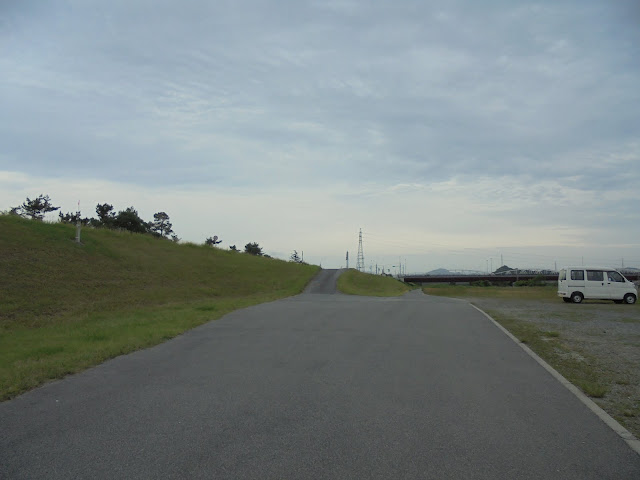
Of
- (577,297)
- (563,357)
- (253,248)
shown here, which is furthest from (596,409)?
(253,248)

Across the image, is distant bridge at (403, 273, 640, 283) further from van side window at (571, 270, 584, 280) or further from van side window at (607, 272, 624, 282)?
van side window at (571, 270, 584, 280)

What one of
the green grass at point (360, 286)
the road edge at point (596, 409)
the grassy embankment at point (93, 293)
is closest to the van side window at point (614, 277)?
the green grass at point (360, 286)

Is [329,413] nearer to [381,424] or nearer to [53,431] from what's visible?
[381,424]

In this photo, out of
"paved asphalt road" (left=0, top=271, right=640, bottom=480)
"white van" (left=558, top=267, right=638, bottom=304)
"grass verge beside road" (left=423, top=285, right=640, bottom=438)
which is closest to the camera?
"paved asphalt road" (left=0, top=271, right=640, bottom=480)

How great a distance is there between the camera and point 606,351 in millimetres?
11000

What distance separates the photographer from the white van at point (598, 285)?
2836 cm

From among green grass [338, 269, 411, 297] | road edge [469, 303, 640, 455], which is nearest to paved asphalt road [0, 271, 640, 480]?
road edge [469, 303, 640, 455]

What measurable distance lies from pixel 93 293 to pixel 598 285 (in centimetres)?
2565

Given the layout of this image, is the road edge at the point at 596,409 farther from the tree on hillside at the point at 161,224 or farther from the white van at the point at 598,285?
the tree on hillside at the point at 161,224

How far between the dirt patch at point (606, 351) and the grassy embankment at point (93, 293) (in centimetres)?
769

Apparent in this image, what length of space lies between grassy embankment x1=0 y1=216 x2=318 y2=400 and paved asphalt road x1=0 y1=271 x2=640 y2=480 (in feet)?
4.27

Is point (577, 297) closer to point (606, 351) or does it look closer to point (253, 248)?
point (606, 351)

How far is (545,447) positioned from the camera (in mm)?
4887

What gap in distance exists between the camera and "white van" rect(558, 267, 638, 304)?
2836 cm
